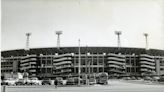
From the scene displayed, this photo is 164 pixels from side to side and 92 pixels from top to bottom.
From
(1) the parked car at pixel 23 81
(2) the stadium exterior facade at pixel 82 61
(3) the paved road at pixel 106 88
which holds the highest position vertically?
(2) the stadium exterior facade at pixel 82 61

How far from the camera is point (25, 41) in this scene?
12.5 feet

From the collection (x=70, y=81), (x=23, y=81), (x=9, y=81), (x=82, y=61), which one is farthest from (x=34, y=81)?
(x=82, y=61)

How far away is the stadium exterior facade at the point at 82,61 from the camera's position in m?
3.72

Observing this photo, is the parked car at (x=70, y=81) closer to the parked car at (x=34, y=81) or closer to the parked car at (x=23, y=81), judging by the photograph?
the parked car at (x=34, y=81)

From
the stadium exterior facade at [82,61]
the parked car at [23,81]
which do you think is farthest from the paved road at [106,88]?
the stadium exterior facade at [82,61]

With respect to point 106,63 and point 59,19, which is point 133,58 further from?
point 59,19

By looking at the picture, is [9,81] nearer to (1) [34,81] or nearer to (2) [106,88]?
(1) [34,81]

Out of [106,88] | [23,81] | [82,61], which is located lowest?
[106,88]

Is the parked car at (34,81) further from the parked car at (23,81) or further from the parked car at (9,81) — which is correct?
the parked car at (9,81)

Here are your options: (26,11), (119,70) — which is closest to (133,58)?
(119,70)

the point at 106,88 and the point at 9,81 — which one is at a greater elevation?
the point at 9,81

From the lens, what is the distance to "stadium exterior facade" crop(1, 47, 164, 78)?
12.2ft

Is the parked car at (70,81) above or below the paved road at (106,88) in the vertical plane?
above

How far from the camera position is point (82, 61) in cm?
374
